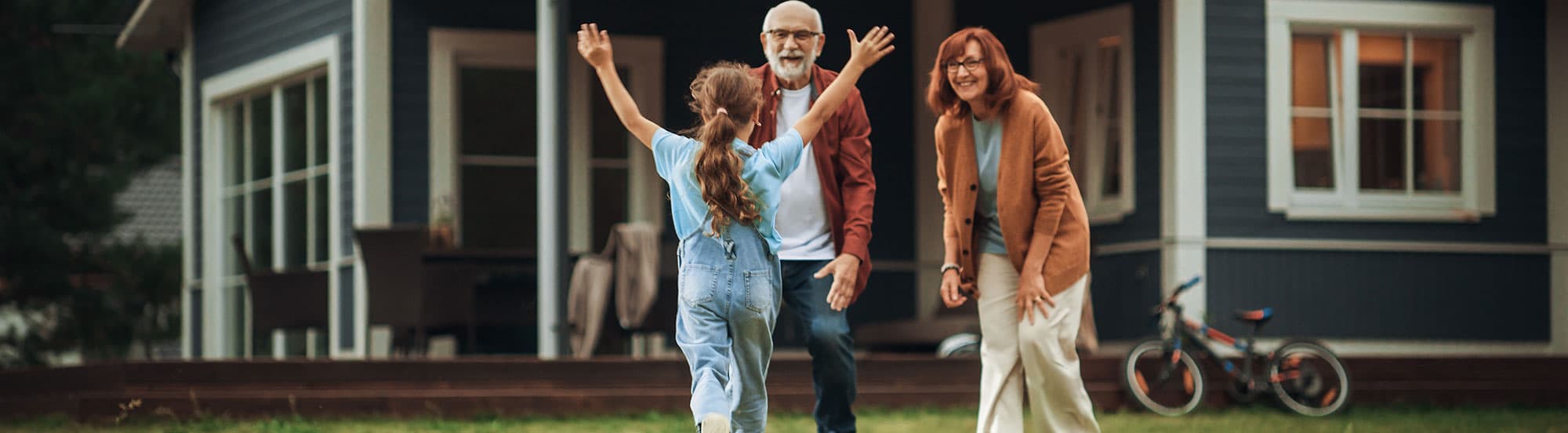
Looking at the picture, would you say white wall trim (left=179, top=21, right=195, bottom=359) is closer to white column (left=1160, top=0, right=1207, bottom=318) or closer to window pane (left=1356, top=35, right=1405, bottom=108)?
white column (left=1160, top=0, right=1207, bottom=318)

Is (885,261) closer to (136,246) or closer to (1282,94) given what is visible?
(1282,94)

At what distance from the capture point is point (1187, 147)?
1035cm

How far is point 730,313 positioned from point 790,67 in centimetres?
88

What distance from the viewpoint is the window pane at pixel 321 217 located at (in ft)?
39.0

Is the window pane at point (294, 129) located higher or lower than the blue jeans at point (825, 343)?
higher

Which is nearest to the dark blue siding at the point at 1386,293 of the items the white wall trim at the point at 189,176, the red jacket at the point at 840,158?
the red jacket at the point at 840,158

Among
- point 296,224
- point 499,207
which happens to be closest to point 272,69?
point 296,224

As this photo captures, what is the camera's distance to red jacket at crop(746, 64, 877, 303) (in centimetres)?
534

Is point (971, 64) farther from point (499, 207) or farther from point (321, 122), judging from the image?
point (321, 122)

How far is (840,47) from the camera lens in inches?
482

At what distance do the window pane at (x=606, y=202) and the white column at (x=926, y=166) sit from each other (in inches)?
72.7

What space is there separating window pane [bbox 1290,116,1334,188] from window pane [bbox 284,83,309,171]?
5.70 meters

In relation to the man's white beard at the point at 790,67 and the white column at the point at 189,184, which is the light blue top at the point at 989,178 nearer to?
the man's white beard at the point at 790,67

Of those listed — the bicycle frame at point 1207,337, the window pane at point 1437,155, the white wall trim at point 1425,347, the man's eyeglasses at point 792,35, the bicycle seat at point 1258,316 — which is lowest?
the white wall trim at point 1425,347
